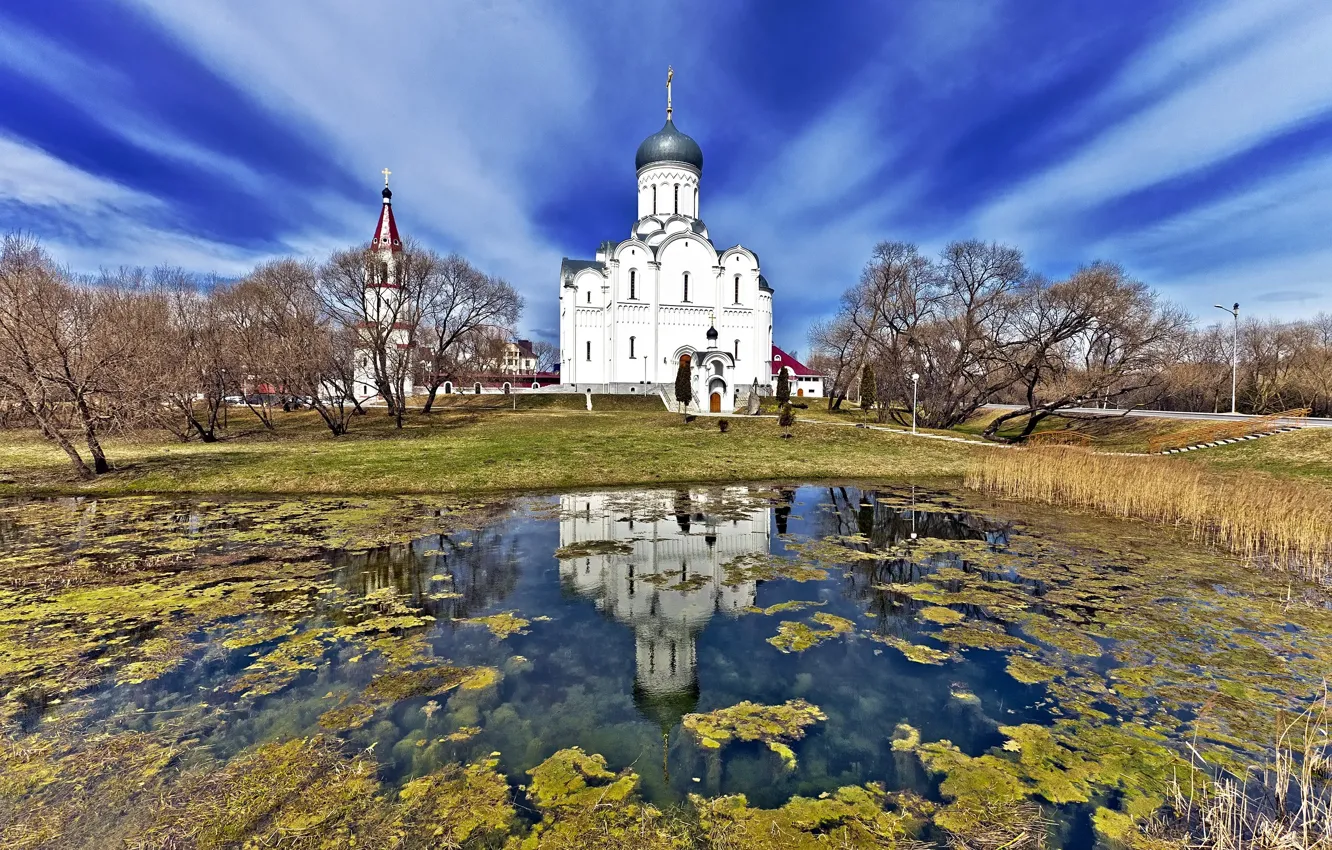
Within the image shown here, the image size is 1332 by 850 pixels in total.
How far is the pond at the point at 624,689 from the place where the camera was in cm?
384

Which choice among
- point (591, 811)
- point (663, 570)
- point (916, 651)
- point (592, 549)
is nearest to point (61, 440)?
point (592, 549)

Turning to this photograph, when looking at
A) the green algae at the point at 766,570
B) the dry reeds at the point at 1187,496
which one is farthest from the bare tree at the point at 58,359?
the dry reeds at the point at 1187,496

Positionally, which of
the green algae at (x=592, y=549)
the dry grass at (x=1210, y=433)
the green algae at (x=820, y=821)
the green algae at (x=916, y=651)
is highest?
the dry grass at (x=1210, y=433)

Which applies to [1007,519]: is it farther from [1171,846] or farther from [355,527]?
[355,527]

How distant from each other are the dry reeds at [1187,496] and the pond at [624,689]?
1970 mm

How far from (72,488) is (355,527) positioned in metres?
10.3

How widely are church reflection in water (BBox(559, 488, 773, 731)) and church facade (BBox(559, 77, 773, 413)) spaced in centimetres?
3249

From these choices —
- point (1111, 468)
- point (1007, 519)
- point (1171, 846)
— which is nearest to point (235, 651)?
point (1171, 846)

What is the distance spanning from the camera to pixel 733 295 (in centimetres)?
5038

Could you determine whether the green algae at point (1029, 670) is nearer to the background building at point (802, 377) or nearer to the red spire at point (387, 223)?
the red spire at point (387, 223)

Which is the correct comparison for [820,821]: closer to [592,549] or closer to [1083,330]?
[592,549]

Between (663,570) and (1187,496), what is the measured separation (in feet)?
36.8

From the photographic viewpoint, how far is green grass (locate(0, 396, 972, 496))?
53.7ft

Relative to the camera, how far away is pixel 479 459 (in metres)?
19.5
